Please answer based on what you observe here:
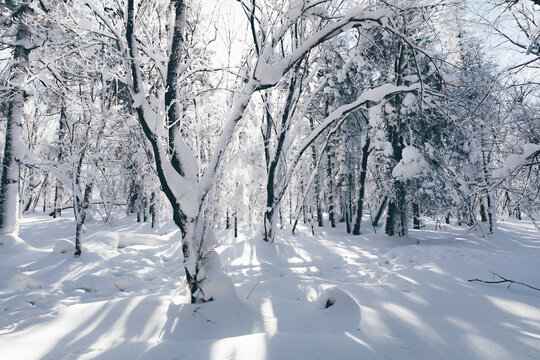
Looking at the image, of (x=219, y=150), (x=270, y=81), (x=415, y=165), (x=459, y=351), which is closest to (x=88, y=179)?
(x=219, y=150)

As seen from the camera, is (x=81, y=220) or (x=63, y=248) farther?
(x=63, y=248)

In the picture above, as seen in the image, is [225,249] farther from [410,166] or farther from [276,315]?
[410,166]

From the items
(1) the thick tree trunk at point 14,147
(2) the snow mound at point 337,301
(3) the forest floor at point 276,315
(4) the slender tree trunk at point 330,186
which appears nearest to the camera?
(3) the forest floor at point 276,315

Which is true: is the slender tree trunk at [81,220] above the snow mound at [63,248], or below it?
above

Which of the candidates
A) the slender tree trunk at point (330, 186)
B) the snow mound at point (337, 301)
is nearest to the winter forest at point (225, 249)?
the snow mound at point (337, 301)

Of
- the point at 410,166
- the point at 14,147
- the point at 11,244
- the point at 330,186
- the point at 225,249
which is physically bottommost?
the point at 225,249

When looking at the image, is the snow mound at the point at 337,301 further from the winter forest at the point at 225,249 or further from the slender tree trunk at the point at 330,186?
the slender tree trunk at the point at 330,186

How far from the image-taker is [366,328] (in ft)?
10.9

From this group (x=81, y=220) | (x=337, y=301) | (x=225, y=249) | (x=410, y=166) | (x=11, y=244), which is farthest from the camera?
(x=410, y=166)

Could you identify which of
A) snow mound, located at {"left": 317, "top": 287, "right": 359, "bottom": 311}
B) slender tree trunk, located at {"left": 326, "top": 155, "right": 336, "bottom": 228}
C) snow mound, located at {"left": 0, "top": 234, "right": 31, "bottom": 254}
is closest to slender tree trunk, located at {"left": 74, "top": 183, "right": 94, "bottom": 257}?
snow mound, located at {"left": 0, "top": 234, "right": 31, "bottom": 254}

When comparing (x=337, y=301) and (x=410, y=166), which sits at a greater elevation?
(x=410, y=166)

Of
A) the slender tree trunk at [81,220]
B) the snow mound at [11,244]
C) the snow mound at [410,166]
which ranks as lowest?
the snow mound at [11,244]

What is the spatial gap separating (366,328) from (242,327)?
1540 millimetres

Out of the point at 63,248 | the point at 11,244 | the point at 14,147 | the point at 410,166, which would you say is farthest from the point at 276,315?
the point at 14,147
